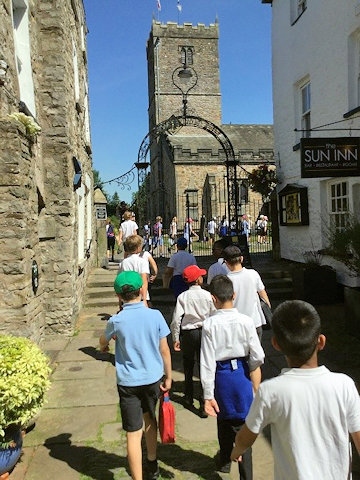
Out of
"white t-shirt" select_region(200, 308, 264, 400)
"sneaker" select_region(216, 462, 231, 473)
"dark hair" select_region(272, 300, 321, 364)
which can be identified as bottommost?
"sneaker" select_region(216, 462, 231, 473)

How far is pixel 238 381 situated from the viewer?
3.14m

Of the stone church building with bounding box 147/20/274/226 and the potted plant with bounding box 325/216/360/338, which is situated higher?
the stone church building with bounding box 147/20/274/226

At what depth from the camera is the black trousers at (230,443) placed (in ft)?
9.96

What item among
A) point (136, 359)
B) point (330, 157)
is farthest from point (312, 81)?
point (136, 359)

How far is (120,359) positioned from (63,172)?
501 cm

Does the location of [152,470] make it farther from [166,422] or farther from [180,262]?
[180,262]

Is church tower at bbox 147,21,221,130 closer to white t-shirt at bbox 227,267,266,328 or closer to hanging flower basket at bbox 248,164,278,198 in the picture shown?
hanging flower basket at bbox 248,164,278,198

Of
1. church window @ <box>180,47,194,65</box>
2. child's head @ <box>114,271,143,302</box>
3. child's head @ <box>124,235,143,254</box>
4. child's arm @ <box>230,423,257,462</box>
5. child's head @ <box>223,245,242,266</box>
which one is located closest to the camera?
child's arm @ <box>230,423,257,462</box>

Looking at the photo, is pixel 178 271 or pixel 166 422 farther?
pixel 178 271

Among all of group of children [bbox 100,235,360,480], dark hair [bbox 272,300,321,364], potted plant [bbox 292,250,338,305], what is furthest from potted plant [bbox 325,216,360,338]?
dark hair [bbox 272,300,321,364]

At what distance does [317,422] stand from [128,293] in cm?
172

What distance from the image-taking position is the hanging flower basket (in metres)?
12.6

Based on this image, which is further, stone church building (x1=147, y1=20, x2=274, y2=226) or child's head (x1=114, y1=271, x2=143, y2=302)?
stone church building (x1=147, y1=20, x2=274, y2=226)

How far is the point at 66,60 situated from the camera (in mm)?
7746
